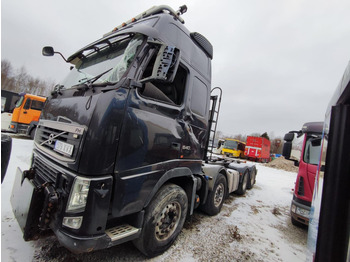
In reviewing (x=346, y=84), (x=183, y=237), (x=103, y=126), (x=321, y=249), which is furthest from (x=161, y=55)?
(x=183, y=237)

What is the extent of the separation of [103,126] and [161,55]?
0.99m

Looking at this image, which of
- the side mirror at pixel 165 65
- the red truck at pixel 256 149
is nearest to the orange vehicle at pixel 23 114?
the side mirror at pixel 165 65

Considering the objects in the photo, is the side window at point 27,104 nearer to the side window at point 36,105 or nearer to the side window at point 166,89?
the side window at point 36,105

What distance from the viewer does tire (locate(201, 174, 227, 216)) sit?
3.96 meters

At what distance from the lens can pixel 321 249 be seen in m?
1.13

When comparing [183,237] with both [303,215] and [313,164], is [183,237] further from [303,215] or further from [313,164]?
[313,164]

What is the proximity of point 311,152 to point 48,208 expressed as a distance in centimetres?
485

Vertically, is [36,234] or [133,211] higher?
[133,211]

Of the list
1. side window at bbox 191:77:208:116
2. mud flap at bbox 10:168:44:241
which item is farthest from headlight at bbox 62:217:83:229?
side window at bbox 191:77:208:116

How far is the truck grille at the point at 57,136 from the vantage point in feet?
6.11

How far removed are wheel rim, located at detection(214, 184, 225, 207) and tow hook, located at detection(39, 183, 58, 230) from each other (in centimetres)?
329

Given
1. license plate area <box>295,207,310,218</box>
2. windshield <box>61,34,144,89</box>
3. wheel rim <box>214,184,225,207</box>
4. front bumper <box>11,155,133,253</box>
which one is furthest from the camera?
wheel rim <box>214,184,225,207</box>

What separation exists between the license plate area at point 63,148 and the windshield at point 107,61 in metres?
0.84

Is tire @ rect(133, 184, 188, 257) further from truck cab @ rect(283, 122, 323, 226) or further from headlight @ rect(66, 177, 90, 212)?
truck cab @ rect(283, 122, 323, 226)
